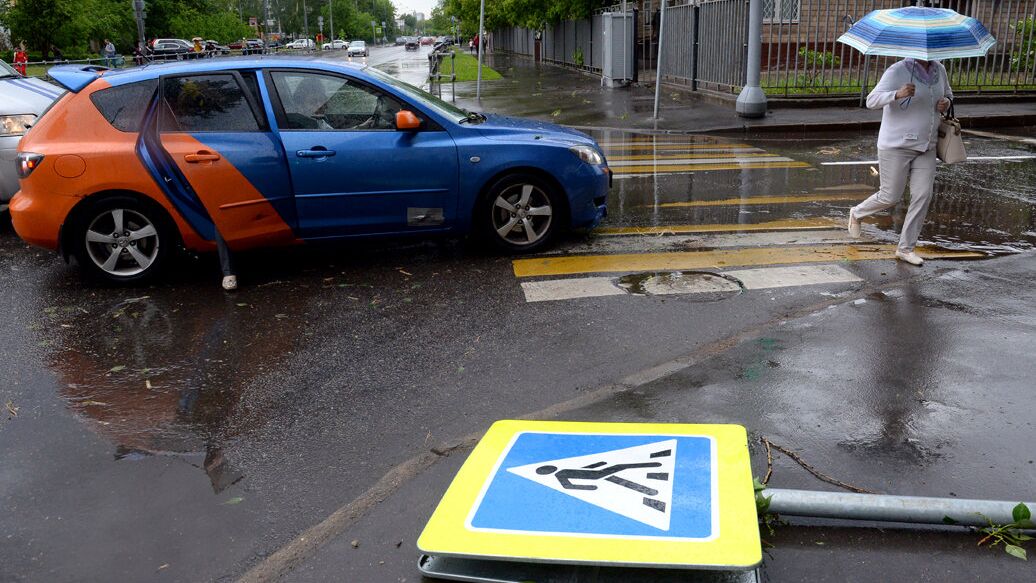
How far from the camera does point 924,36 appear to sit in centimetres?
655

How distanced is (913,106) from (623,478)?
15.7 feet

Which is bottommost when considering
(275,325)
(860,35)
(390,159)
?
(275,325)

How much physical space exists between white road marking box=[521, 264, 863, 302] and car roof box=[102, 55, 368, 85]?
95.0 inches

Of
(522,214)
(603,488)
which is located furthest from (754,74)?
(603,488)

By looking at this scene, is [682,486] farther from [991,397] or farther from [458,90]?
[458,90]

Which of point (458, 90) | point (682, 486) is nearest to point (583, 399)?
point (682, 486)

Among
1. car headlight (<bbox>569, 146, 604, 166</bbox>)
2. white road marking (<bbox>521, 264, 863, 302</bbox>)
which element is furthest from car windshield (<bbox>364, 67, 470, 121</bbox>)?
white road marking (<bbox>521, 264, 863, 302</bbox>)

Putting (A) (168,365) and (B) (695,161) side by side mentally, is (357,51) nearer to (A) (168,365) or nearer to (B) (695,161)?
(B) (695,161)

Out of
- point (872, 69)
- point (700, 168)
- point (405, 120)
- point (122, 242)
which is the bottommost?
point (700, 168)

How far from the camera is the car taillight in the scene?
689 cm

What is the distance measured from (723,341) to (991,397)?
1560 mm

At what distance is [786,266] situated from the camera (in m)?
7.33

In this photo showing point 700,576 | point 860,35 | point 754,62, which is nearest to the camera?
point 700,576

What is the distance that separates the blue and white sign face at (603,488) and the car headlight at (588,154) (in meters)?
4.09
